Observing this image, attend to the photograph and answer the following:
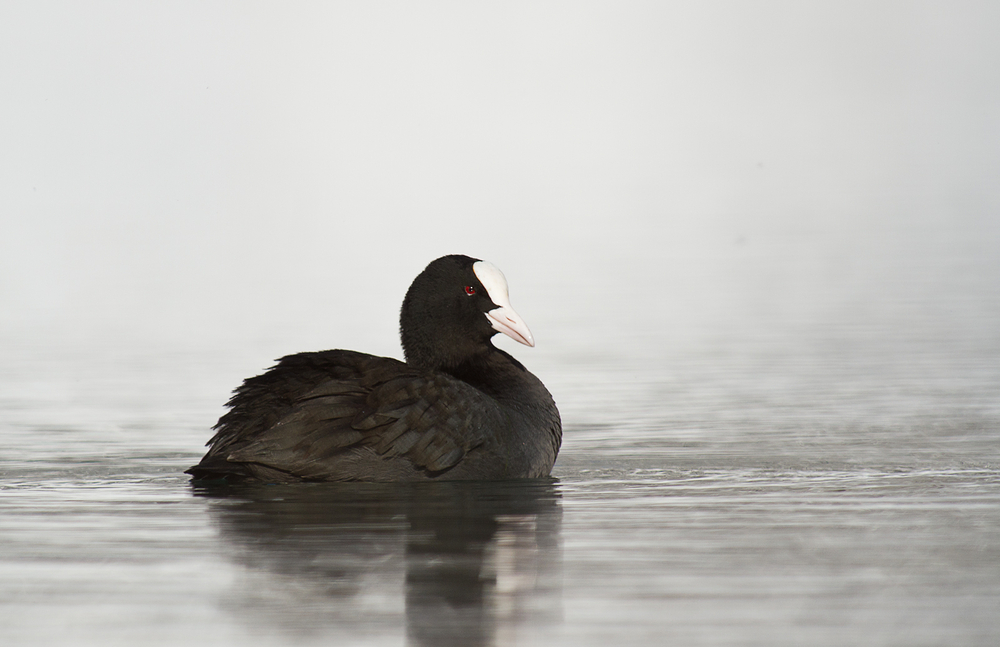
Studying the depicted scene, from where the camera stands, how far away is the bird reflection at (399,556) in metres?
5.73

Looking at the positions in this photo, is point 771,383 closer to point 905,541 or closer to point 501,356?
point 501,356

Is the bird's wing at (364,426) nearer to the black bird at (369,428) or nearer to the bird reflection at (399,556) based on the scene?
the black bird at (369,428)

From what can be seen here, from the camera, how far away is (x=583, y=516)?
311 inches

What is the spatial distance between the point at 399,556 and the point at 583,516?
1.41 metres

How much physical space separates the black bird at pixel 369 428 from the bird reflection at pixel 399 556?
11cm

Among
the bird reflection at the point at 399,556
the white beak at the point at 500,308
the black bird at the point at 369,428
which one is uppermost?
the white beak at the point at 500,308

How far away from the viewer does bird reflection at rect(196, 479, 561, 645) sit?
18.8ft

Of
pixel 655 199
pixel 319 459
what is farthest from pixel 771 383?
pixel 655 199

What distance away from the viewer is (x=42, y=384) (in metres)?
13.3

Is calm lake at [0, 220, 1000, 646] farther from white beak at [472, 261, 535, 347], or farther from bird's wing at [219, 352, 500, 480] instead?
white beak at [472, 261, 535, 347]

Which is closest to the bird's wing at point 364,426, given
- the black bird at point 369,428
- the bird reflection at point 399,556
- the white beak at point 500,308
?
the black bird at point 369,428

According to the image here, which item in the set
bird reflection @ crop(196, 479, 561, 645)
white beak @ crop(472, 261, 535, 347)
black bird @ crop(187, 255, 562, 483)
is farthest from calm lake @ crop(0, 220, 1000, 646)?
white beak @ crop(472, 261, 535, 347)

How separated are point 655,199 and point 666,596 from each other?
127 feet

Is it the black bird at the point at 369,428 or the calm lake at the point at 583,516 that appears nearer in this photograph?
the calm lake at the point at 583,516
